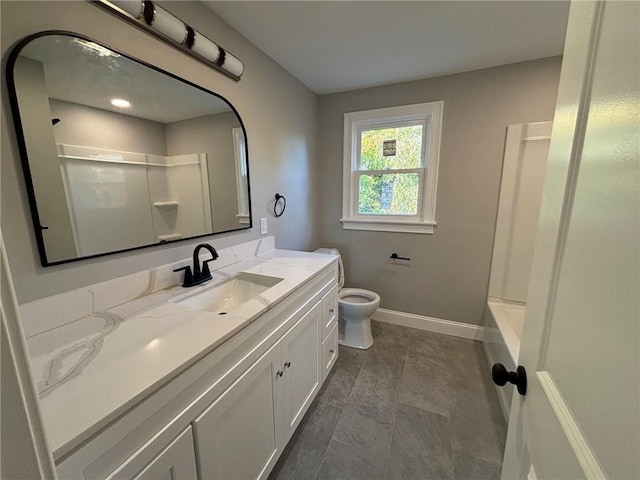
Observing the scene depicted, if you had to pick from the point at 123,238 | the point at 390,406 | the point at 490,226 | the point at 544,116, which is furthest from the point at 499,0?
the point at 390,406

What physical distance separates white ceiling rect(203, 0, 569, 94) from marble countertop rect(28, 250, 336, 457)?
152 centimetres

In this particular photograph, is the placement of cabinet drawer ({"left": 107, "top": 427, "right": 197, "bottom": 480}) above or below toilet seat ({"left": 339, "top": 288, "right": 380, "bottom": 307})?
above

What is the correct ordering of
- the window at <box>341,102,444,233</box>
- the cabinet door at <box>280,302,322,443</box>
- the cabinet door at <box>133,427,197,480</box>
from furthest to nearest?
the window at <box>341,102,444,233</box>
the cabinet door at <box>280,302,322,443</box>
the cabinet door at <box>133,427,197,480</box>

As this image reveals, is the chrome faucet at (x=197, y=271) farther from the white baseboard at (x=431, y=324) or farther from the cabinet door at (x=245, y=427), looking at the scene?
the white baseboard at (x=431, y=324)

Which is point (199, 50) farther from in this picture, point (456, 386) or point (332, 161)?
point (456, 386)

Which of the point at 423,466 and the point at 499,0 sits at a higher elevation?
the point at 499,0

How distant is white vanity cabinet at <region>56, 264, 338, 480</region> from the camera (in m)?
0.59

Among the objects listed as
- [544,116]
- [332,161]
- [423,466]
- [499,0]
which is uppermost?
[499,0]

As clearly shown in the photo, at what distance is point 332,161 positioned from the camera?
266 centimetres

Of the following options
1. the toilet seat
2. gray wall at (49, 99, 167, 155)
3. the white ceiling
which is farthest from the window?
gray wall at (49, 99, 167, 155)

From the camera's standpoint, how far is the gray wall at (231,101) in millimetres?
812

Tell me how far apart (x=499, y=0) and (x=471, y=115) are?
0.87 m

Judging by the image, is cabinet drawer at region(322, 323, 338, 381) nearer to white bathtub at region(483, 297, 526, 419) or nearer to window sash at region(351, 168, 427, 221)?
white bathtub at region(483, 297, 526, 419)

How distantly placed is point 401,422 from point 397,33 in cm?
237
